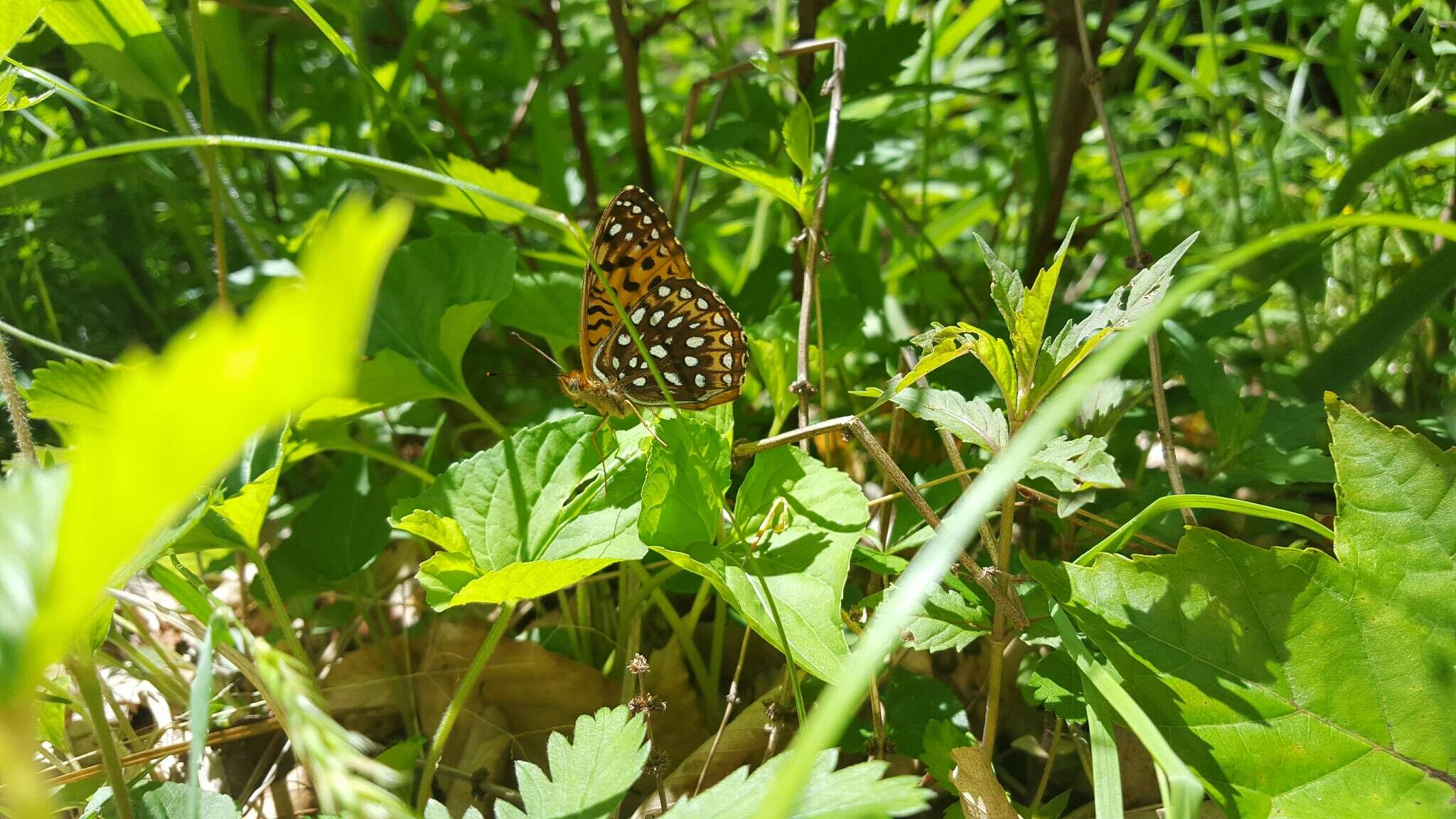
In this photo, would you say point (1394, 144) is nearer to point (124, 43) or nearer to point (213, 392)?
point (213, 392)

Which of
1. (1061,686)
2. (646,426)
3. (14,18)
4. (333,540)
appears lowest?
(1061,686)

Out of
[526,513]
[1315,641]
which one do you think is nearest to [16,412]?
[526,513]

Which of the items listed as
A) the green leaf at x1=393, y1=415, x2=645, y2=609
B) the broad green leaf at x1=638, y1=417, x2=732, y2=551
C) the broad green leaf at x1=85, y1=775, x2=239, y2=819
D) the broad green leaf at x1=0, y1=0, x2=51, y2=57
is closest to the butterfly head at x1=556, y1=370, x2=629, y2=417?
the green leaf at x1=393, y1=415, x2=645, y2=609

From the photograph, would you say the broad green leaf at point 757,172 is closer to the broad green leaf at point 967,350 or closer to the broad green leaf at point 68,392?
the broad green leaf at point 967,350

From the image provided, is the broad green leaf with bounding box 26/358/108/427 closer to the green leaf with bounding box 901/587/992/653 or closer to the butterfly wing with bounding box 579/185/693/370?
the butterfly wing with bounding box 579/185/693/370

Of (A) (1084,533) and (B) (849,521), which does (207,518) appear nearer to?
(B) (849,521)

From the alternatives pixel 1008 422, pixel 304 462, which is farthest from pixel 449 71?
pixel 1008 422
